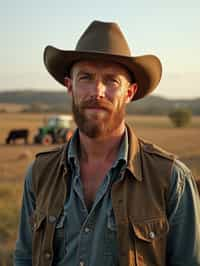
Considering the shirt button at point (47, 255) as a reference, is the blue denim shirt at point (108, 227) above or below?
above

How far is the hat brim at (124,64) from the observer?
262 cm

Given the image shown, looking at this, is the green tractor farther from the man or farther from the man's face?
the man's face

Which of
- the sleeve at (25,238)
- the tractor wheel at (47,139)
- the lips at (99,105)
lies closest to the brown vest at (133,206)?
the sleeve at (25,238)

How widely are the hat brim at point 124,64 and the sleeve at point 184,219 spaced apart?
612 millimetres

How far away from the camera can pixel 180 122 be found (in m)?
65.8

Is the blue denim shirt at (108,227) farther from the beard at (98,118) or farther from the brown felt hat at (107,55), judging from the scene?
the brown felt hat at (107,55)

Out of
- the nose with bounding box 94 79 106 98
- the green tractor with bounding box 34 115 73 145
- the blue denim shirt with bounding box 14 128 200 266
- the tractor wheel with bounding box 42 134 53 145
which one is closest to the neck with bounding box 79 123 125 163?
the blue denim shirt with bounding box 14 128 200 266

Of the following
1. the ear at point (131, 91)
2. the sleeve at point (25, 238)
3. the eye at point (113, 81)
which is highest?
the eye at point (113, 81)

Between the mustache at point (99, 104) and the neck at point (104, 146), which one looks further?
the neck at point (104, 146)

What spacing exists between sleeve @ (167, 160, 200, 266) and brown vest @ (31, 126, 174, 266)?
0.04 m

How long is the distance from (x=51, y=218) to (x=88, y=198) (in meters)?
0.22

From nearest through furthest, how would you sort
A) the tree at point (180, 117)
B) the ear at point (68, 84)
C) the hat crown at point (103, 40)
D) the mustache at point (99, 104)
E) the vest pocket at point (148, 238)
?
1. the vest pocket at point (148, 238)
2. the mustache at point (99, 104)
3. the hat crown at point (103, 40)
4. the ear at point (68, 84)
5. the tree at point (180, 117)

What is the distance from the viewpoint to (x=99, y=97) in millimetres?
2537

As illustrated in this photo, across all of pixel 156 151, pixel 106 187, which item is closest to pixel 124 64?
pixel 156 151
